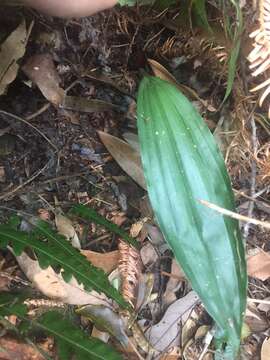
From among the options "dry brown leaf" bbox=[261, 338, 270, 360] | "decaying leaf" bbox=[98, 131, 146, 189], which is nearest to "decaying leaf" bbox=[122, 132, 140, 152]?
"decaying leaf" bbox=[98, 131, 146, 189]

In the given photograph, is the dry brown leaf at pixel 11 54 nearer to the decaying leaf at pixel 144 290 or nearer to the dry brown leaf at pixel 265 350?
the decaying leaf at pixel 144 290

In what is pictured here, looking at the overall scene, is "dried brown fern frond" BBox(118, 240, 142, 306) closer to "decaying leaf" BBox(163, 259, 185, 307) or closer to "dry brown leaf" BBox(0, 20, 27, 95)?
"decaying leaf" BBox(163, 259, 185, 307)

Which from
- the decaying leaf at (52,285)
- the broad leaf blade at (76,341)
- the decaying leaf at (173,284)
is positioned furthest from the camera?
the decaying leaf at (173,284)

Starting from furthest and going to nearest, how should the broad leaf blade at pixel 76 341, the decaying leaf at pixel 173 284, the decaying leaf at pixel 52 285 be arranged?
1. the decaying leaf at pixel 173 284
2. the decaying leaf at pixel 52 285
3. the broad leaf blade at pixel 76 341

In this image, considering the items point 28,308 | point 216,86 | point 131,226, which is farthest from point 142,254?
point 216,86

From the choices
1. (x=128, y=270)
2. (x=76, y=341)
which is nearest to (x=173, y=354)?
(x=128, y=270)

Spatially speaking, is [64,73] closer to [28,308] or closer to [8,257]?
[8,257]

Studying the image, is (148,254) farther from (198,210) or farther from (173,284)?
(198,210)

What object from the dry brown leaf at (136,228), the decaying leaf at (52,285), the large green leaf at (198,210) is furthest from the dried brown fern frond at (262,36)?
the decaying leaf at (52,285)
